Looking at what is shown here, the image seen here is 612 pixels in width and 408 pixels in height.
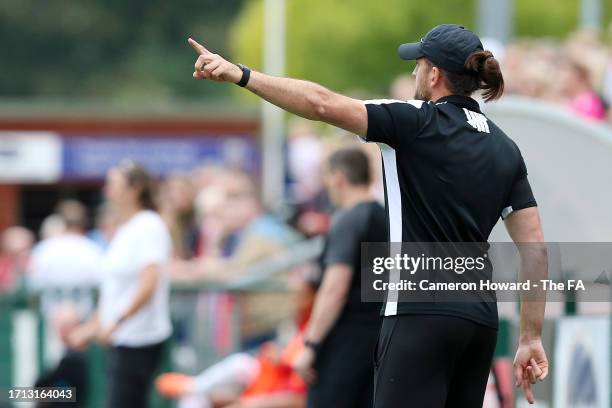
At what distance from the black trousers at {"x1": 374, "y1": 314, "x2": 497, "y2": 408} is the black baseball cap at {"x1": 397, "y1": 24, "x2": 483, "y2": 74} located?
3.24ft

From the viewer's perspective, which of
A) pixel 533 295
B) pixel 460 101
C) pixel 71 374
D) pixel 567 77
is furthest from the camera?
pixel 567 77

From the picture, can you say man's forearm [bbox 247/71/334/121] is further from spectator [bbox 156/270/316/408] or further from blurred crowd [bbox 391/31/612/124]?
blurred crowd [bbox 391/31/612/124]

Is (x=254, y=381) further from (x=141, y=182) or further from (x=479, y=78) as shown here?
(x=479, y=78)

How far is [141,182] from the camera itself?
9633 mm

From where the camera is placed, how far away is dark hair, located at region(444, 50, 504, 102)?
5612 millimetres

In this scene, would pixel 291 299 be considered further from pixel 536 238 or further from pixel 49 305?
pixel 536 238

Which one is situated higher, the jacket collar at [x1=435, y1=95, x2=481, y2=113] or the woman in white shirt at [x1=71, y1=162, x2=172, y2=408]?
the jacket collar at [x1=435, y1=95, x2=481, y2=113]

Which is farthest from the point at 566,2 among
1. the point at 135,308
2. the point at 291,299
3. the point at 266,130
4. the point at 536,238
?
the point at 536,238

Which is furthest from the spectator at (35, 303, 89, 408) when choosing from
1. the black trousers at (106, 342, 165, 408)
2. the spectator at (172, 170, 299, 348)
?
the spectator at (172, 170, 299, 348)

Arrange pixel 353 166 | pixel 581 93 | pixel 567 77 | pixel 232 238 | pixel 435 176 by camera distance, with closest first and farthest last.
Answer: pixel 435 176, pixel 353 166, pixel 581 93, pixel 567 77, pixel 232 238

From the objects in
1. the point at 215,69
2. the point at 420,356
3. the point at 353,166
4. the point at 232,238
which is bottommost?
the point at 420,356

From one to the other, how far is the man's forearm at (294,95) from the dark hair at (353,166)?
2.59 metres

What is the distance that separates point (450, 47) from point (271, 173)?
2592cm

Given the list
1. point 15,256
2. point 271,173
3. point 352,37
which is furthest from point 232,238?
point 352,37
